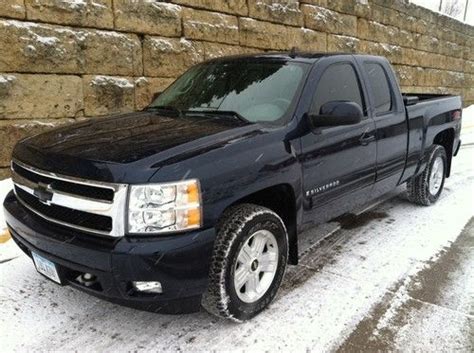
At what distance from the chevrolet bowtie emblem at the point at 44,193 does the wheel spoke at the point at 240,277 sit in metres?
1.26

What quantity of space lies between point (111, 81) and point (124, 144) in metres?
3.84

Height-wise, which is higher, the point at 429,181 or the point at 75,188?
the point at 75,188

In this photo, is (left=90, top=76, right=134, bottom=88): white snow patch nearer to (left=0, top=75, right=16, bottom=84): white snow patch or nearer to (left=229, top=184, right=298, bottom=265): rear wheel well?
(left=0, top=75, right=16, bottom=84): white snow patch

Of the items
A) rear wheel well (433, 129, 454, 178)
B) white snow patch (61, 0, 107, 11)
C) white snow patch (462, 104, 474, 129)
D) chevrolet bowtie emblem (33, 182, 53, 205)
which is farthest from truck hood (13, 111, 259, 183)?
white snow patch (462, 104, 474, 129)

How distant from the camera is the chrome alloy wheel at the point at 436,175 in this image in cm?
565

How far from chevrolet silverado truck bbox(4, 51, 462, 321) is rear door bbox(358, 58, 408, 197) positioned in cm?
3

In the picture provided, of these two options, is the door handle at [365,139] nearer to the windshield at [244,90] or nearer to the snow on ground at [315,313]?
the windshield at [244,90]

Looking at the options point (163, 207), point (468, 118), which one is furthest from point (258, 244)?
point (468, 118)

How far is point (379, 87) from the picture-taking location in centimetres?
462

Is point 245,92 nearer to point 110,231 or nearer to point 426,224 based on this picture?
point 110,231

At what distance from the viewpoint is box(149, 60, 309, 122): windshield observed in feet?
11.6

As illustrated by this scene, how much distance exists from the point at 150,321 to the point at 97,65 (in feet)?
13.8

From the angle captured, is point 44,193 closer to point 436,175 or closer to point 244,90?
point 244,90

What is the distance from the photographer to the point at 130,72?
662cm
